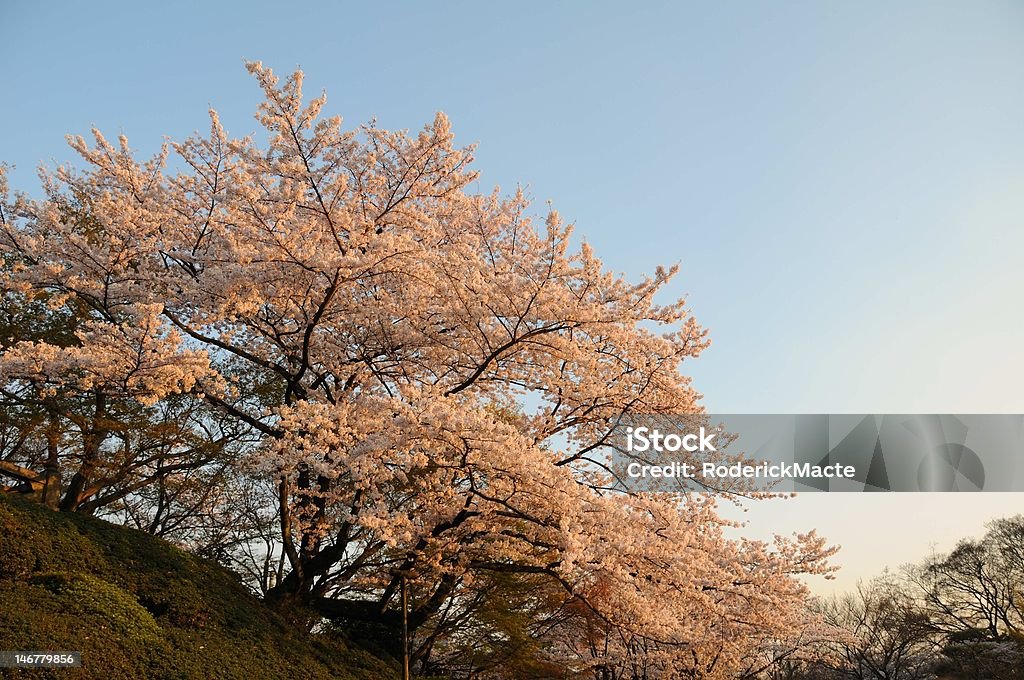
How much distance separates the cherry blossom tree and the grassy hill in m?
1.44

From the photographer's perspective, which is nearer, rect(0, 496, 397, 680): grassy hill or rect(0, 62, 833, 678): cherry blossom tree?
rect(0, 496, 397, 680): grassy hill

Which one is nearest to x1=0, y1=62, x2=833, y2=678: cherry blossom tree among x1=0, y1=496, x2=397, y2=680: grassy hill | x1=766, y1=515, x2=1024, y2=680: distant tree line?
x1=0, y1=496, x2=397, y2=680: grassy hill

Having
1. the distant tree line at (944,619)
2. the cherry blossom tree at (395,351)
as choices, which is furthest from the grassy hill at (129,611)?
the distant tree line at (944,619)

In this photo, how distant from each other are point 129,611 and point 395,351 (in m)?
5.21

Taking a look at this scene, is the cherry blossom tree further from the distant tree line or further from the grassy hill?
the distant tree line

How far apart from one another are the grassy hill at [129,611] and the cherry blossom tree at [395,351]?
144 cm

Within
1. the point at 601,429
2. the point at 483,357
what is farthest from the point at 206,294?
the point at 601,429

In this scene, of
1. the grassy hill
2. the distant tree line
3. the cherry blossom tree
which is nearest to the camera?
the grassy hill

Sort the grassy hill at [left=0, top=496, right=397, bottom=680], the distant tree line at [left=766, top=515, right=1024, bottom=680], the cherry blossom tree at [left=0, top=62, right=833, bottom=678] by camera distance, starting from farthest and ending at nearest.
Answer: the distant tree line at [left=766, top=515, right=1024, bottom=680], the cherry blossom tree at [left=0, top=62, right=833, bottom=678], the grassy hill at [left=0, top=496, right=397, bottom=680]

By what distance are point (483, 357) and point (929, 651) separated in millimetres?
30009

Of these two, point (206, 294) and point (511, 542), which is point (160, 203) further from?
point (511, 542)

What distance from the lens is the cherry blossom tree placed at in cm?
900

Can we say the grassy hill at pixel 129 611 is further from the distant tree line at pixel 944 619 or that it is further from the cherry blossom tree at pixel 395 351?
the distant tree line at pixel 944 619

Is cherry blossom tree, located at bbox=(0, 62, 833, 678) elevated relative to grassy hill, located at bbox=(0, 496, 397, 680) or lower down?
elevated
